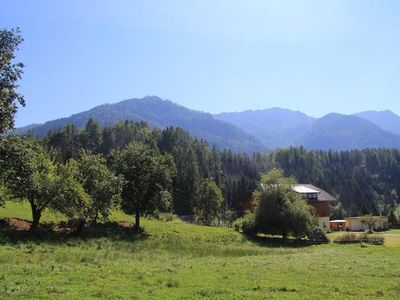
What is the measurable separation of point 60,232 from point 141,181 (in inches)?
627

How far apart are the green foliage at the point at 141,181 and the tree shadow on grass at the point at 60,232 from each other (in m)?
3.14

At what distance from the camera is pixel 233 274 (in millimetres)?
25812

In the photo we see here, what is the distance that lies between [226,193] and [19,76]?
497ft

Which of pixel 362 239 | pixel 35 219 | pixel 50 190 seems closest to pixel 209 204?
pixel 362 239

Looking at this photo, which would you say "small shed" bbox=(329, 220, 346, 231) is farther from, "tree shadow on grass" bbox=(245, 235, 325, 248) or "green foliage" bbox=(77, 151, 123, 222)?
"green foliage" bbox=(77, 151, 123, 222)

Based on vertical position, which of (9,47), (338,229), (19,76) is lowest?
(338,229)

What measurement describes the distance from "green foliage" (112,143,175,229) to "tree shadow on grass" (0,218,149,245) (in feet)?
10.3

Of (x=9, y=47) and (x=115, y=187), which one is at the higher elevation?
(x=9, y=47)

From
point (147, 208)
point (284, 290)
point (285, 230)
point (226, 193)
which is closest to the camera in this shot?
point (284, 290)

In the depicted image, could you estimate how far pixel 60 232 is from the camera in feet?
164

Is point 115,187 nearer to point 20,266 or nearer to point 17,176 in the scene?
point 17,176

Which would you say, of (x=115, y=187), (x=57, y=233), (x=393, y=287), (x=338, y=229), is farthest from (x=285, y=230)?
(x=338, y=229)

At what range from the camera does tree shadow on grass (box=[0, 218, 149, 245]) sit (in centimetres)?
4178

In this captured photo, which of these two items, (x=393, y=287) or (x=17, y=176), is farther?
(x=17, y=176)
